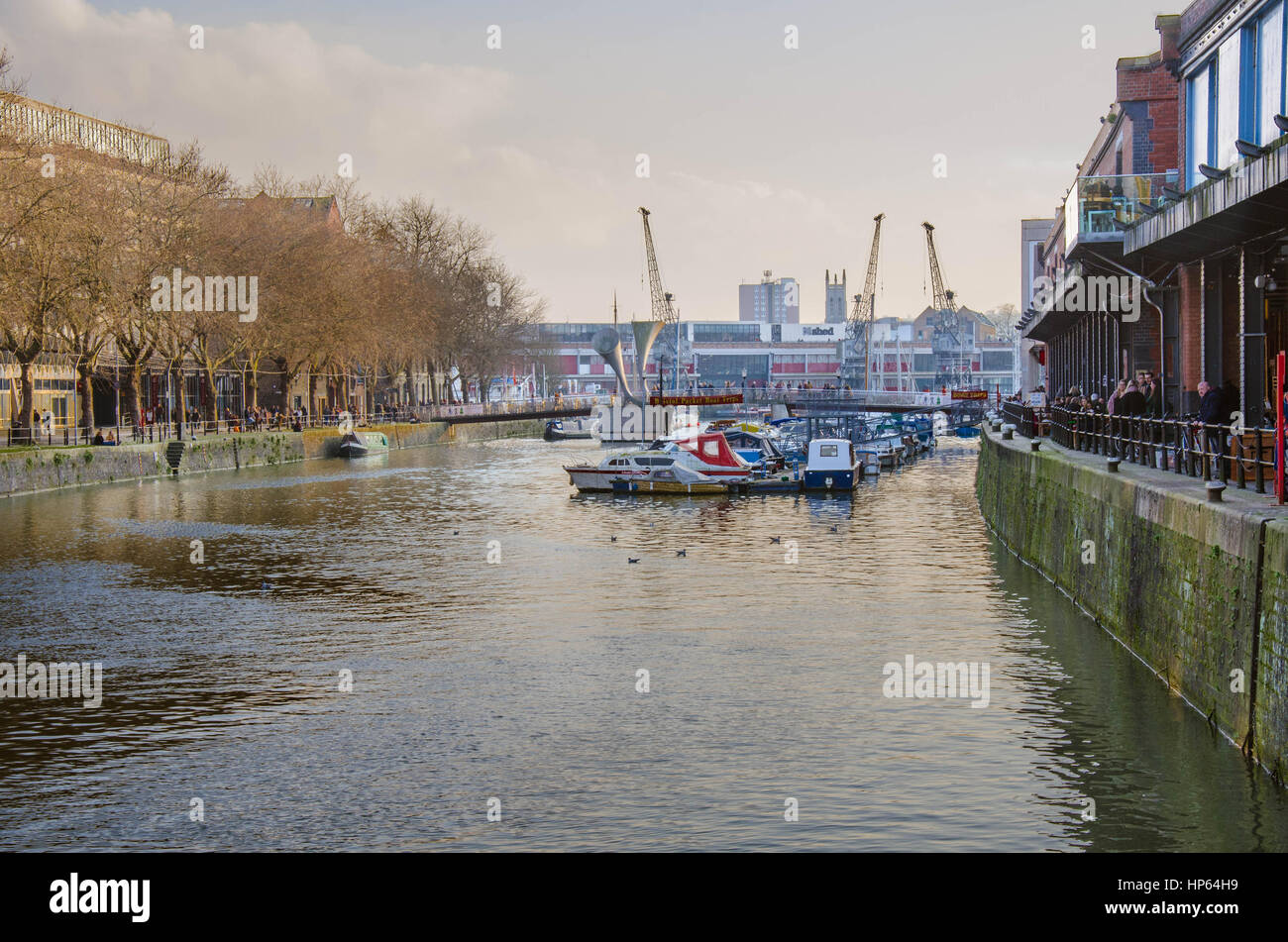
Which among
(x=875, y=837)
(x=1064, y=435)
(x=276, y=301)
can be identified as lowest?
(x=875, y=837)

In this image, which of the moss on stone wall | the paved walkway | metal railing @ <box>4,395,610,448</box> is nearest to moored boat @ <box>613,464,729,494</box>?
metal railing @ <box>4,395,610,448</box>

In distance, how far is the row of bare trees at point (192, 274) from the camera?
198ft

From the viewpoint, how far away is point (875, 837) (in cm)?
1617

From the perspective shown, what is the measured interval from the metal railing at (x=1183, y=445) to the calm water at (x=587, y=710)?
3.38m

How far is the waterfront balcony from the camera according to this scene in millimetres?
38781

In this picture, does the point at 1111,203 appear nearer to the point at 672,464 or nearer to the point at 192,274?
the point at 672,464

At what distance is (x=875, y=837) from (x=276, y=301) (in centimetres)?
7095

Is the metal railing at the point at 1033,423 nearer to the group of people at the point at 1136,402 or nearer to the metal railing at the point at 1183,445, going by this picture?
the group of people at the point at 1136,402

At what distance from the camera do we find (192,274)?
248ft

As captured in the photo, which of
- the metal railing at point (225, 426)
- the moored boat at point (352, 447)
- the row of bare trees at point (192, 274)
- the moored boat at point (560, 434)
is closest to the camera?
the row of bare trees at point (192, 274)

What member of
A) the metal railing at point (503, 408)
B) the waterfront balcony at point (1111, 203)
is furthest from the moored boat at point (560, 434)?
the waterfront balcony at point (1111, 203)

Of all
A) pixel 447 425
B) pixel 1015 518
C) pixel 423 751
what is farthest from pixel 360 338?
pixel 423 751

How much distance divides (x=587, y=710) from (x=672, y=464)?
43774 mm
